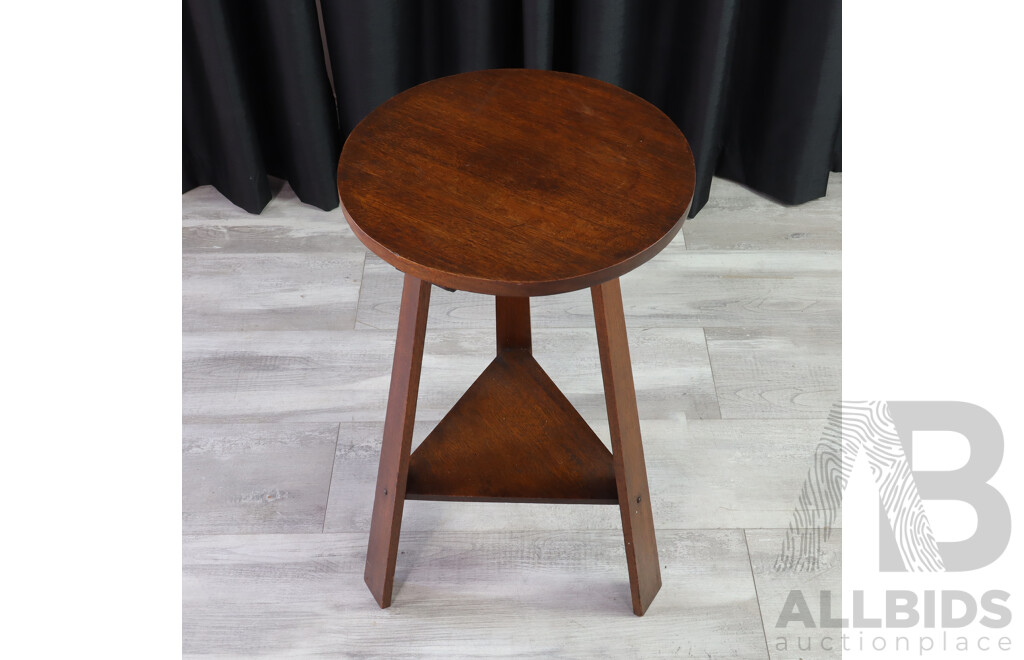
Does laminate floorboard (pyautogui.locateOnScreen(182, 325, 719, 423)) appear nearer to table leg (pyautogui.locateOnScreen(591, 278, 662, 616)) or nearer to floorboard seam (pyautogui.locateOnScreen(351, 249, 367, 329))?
floorboard seam (pyautogui.locateOnScreen(351, 249, 367, 329))

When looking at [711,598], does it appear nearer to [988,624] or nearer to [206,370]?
[988,624]

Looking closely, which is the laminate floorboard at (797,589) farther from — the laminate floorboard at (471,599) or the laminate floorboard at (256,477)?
the laminate floorboard at (256,477)

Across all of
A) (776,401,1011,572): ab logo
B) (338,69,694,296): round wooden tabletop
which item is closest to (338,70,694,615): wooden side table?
(338,69,694,296): round wooden tabletop

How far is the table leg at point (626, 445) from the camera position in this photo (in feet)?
3.78

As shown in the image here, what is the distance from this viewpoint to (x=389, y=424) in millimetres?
1291

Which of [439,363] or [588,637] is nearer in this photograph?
[588,637]

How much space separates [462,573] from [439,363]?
0.48 metres

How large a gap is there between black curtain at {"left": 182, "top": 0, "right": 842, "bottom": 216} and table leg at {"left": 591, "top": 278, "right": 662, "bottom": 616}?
0.88 m

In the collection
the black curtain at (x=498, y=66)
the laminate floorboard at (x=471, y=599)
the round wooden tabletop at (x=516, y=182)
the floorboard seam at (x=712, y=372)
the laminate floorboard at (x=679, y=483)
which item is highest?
the round wooden tabletop at (x=516, y=182)

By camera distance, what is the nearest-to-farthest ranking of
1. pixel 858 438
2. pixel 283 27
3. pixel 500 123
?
pixel 500 123, pixel 858 438, pixel 283 27

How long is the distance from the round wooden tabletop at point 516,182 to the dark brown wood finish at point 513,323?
383 millimetres

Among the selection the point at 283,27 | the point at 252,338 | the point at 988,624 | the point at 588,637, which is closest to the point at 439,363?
the point at 252,338

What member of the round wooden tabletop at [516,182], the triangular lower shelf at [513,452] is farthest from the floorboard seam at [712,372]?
the round wooden tabletop at [516,182]

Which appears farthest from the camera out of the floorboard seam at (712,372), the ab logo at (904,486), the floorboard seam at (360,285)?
the floorboard seam at (360,285)
